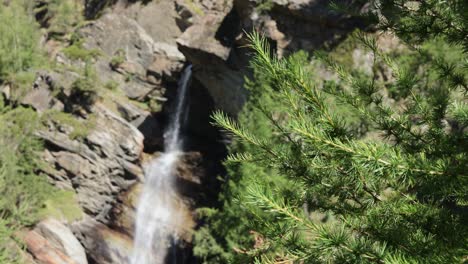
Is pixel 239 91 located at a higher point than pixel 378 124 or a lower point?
lower

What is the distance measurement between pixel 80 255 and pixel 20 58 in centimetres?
1985

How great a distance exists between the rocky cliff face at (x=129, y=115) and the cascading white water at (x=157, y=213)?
0.72 m

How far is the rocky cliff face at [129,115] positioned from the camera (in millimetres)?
23844

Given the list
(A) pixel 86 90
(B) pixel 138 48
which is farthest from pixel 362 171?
(B) pixel 138 48

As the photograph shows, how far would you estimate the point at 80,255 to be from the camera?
69.3ft

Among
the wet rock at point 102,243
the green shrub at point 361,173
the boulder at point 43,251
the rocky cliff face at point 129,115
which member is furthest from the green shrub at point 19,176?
the green shrub at point 361,173

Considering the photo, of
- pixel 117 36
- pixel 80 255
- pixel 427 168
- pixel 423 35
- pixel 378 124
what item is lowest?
pixel 80 255

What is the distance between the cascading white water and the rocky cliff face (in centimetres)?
72

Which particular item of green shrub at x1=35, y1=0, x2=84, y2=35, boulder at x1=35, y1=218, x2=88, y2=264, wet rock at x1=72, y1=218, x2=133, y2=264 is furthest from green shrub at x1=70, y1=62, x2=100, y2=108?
green shrub at x1=35, y1=0, x2=84, y2=35

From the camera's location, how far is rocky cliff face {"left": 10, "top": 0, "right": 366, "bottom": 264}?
939 inches

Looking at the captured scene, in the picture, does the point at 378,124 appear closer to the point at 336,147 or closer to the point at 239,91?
the point at 336,147

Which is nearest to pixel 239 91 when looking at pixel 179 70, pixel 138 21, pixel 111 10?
pixel 179 70

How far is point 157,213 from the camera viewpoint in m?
27.0

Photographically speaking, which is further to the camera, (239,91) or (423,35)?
(239,91)
